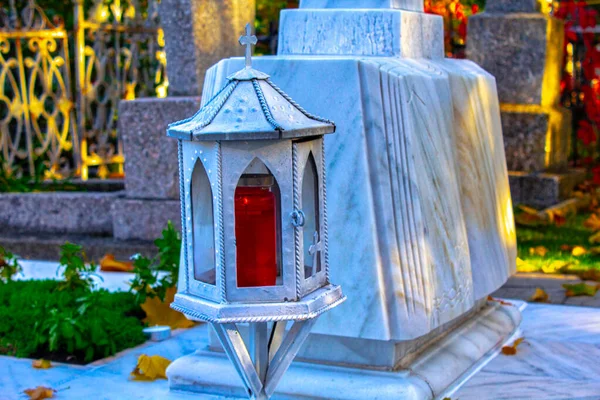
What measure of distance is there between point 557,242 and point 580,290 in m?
1.23

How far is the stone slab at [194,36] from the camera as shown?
567 centimetres

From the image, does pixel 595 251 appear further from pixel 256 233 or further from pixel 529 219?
pixel 256 233

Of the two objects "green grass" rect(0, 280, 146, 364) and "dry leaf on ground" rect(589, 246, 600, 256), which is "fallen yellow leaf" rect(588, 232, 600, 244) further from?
"green grass" rect(0, 280, 146, 364)

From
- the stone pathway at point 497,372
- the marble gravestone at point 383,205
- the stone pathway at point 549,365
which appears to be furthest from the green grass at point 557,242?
the marble gravestone at point 383,205

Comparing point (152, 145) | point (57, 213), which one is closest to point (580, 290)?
point (152, 145)

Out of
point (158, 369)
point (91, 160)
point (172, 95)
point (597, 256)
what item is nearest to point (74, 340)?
point (158, 369)

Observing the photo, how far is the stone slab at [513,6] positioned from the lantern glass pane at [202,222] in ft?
16.7

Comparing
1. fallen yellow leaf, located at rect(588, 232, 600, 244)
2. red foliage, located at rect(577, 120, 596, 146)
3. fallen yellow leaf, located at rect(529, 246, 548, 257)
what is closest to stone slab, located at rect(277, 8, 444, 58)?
fallen yellow leaf, located at rect(529, 246, 548, 257)

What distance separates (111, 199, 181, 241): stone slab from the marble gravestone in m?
2.33

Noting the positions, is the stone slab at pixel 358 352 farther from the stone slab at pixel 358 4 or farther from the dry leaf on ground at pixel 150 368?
the stone slab at pixel 358 4

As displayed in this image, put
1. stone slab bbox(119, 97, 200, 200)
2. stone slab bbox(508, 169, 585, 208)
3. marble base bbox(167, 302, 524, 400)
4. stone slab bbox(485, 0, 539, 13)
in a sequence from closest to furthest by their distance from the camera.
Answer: marble base bbox(167, 302, 524, 400) < stone slab bbox(119, 97, 200, 200) < stone slab bbox(508, 169, 585, 208) < stone slab bbox(485, 0, 539, 13)

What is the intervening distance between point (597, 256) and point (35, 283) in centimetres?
313

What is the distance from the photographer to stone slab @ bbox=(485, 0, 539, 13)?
700 centimetres

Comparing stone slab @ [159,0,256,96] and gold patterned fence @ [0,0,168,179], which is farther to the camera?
gold patterned fence @ [0,0,168,179]
